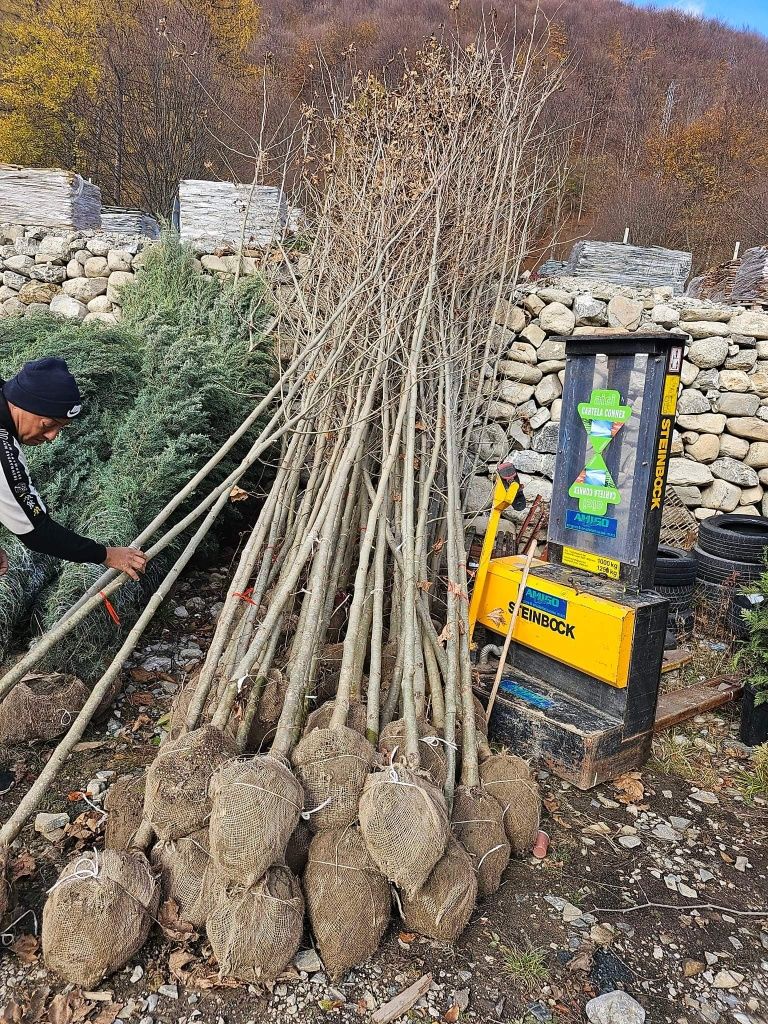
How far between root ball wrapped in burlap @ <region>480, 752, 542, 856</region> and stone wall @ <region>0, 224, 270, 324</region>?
633 cm

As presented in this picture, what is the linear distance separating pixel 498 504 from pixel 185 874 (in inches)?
90.1

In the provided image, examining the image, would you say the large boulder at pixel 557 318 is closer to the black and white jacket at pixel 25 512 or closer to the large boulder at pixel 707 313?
the large boulder at pixel 707 313

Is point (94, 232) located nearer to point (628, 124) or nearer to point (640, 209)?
point (640, 209)

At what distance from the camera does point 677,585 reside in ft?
17.9

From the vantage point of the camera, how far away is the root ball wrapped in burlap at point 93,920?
225 cm

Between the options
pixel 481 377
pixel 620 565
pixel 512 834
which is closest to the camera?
pixel 512 834

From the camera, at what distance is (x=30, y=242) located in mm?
7855

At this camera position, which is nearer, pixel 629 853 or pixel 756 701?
pixel 629 853

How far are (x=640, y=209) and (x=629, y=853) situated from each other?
59.4 ft

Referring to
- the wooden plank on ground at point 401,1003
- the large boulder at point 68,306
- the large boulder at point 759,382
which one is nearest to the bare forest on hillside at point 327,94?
the large boulder at point 68,306

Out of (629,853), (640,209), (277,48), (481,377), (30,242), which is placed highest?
(277,48)

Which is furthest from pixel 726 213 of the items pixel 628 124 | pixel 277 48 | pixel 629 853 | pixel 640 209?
pixel 629 853

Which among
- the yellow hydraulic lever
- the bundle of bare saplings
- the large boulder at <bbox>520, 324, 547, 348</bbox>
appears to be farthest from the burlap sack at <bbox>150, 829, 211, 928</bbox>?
the large boulder at <bbox>520, 324, 547, 348</bbox>

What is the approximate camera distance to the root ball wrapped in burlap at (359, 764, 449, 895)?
95.3 inches
